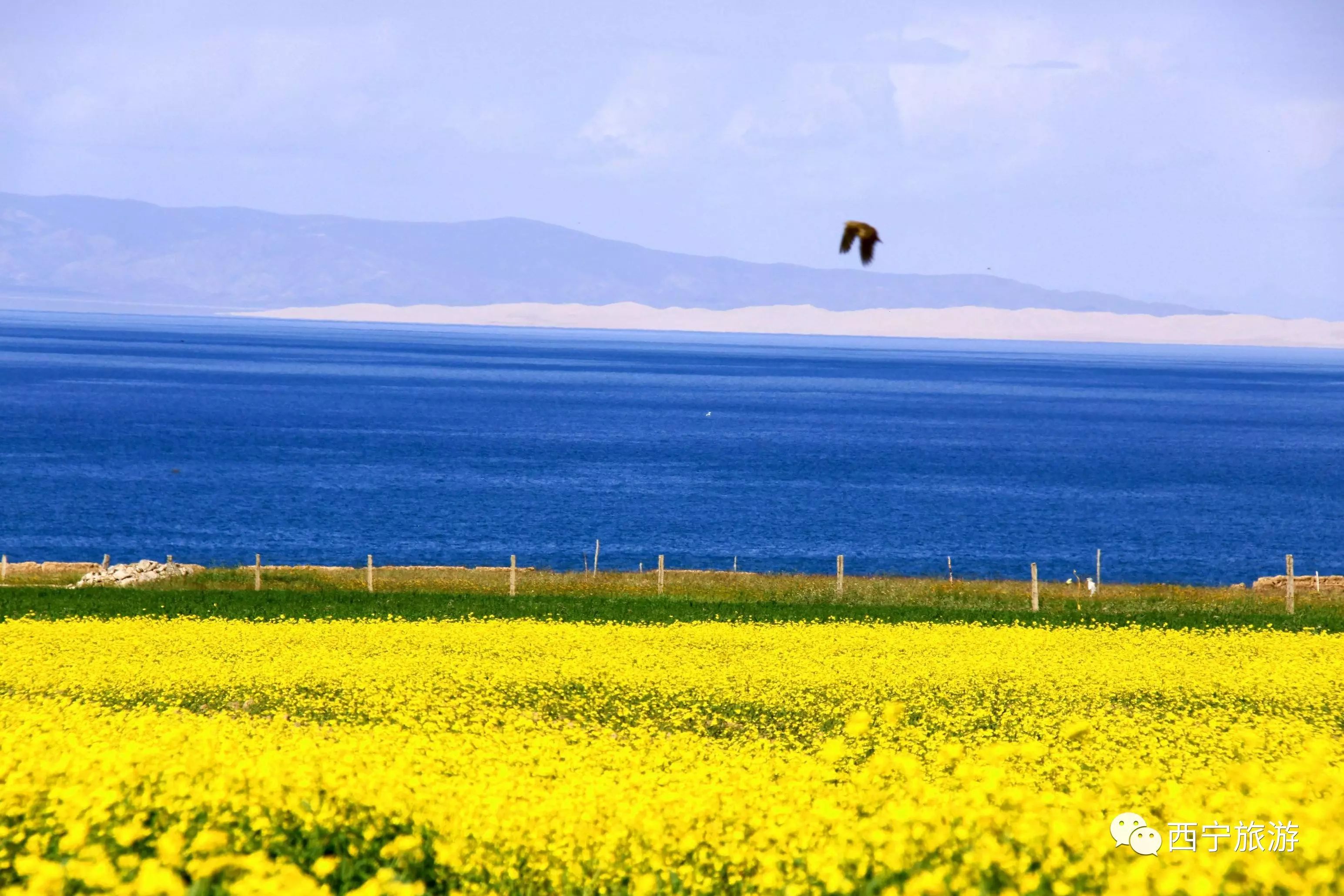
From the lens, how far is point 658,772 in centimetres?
1557

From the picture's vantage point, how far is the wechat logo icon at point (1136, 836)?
10367mm

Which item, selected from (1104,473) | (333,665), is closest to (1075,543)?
(1104,473)

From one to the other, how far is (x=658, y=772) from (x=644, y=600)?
25205mm

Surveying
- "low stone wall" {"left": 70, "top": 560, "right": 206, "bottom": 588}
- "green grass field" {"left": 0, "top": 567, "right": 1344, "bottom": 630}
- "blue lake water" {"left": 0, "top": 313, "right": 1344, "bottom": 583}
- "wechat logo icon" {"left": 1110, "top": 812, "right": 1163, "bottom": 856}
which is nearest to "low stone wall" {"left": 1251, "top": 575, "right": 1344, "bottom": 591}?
"green grass field" {"left": 0, "top": 567, "right": 1344, "bottom": 630}

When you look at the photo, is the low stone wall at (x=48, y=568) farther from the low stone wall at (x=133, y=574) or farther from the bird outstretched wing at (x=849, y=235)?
A: the bird outstretched wing at (x=849, y=235)

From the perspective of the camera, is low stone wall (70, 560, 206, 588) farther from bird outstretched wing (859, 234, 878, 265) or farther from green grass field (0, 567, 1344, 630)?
bird outstretched wing (859, 234, 878, 265)

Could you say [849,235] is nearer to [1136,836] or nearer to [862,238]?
[862,238]

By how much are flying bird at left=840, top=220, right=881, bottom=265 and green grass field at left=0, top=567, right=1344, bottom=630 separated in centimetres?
2199

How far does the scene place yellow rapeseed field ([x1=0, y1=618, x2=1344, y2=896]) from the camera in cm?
1064

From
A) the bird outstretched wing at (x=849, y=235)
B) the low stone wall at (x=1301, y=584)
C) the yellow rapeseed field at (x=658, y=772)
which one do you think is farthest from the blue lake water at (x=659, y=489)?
the bird outstretched wing at (x=849, y=235)

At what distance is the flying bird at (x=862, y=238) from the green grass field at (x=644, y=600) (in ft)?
72.1

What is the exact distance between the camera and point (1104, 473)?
11612cm

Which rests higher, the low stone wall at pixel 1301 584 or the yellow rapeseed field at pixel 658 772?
the yellow rapeseed field at pixel 658 772

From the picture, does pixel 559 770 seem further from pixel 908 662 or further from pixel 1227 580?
pixel 1227 580
